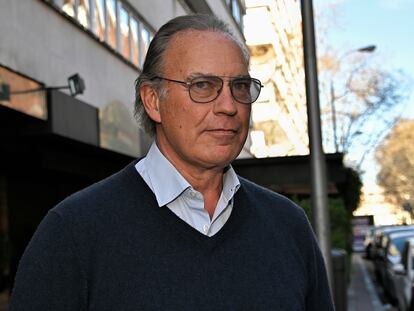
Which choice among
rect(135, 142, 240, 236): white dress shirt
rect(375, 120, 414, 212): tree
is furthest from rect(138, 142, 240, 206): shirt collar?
rect(375, 120, 414, 212): tree

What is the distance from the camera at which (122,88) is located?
1658 cm

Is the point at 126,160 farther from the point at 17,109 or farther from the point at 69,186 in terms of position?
the point at 17,109

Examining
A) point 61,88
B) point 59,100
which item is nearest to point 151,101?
point 59,100

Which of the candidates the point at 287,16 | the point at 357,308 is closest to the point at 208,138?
the point at 357,308

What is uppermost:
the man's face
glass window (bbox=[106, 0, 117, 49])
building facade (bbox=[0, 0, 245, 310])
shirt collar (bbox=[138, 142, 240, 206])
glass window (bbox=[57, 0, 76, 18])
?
glass window (bbox=[106, 0, 117, 49])

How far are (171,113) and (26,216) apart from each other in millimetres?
13958

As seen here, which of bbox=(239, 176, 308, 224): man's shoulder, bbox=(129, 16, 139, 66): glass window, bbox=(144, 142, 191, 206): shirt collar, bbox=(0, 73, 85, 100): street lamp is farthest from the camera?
bbox=(129, 16, 139, 66): glass window

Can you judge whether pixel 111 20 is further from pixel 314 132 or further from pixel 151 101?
pixel 151 101

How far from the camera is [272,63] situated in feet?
140

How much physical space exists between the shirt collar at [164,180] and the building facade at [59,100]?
757cm

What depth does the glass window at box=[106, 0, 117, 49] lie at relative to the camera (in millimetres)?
15373

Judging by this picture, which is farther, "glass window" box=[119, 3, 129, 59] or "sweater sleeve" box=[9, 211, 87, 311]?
"glass window" box=[119, 3, 129, 59]

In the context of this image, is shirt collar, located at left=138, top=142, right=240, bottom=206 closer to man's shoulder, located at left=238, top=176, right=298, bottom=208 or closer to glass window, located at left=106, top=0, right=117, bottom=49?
man's shoulder, located at left=238, top=176, right=298, bottom=208

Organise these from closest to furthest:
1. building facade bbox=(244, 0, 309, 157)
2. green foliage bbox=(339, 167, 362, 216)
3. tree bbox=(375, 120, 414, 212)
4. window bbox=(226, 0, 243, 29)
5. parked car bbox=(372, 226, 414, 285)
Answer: parked car bbox=(372, 226, 414, 285) < green foliage bbox=(339, 167, 362, 216) < window bbox=(226, 0, 243, 29) < building facade bbox=(244, 0, 309, 157) < tree bbox=(375, 120, 414, 212)
